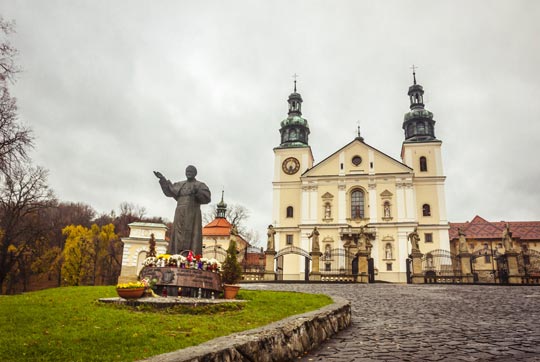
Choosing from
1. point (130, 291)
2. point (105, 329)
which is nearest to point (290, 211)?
point (130, 291)

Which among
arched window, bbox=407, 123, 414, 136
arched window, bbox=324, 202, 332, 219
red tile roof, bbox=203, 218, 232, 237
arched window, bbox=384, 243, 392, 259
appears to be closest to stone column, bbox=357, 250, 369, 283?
arched window, bbox=384, 243, 392, 259

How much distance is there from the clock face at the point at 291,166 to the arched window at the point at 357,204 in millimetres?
7182

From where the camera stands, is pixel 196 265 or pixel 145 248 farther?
pixel 145 248

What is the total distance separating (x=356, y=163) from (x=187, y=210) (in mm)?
34640

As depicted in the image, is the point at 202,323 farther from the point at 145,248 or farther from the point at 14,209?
the point at 145,248

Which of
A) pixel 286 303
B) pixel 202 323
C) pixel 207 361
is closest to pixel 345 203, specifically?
pixel 286 303

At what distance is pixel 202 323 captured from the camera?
660 centimetres

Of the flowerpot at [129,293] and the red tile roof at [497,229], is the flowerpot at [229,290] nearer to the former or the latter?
the flowerpot at [129,293]

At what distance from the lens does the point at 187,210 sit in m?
11.8

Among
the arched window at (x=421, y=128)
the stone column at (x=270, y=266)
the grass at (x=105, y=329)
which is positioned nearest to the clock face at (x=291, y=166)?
the arched window at (x=421, y=128)

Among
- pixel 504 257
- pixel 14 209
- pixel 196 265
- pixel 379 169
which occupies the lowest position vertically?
pixel 196 265

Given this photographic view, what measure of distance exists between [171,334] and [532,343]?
199 inches

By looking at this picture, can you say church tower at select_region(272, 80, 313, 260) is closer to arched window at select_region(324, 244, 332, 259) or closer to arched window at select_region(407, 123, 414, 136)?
arched window at select_region(324, 244, 332, 259)

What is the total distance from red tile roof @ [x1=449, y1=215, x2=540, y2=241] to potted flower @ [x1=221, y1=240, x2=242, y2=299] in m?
52.1
